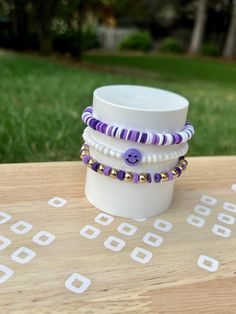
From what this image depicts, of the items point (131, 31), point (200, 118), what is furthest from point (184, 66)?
point (200, 118)

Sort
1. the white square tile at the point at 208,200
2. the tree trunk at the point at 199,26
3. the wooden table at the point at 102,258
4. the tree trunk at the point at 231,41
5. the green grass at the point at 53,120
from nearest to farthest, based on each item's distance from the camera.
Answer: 1. the wooden table at the point at 102,258
2. the white square tile at the point at 208,200
3. the green grass at the point at 53,120
4. the tree trunk at the point at 199,26
5. the tree trunk at the point at 231,41

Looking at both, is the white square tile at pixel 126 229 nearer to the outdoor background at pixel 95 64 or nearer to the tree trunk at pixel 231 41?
the outdoor background at pixel 95 64

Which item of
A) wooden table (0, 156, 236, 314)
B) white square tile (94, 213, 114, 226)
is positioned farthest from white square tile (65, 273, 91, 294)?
white square tile (94, 213, 114, 226)

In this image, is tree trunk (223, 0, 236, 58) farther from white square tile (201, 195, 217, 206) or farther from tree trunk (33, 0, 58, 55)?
white square tile (201, 195, 217, 206)

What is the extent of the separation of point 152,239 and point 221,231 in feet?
0.34

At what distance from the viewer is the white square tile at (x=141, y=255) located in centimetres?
46

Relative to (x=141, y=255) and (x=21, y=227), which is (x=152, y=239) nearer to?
(x=141, y=255)

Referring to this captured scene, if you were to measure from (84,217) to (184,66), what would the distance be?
5.60m

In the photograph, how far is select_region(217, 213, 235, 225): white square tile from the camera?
564 mm

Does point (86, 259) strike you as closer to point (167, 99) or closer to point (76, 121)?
point (167, 99)

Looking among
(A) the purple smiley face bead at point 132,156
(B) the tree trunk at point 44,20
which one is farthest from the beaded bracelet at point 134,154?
(B) the tree trunk at point 44,20

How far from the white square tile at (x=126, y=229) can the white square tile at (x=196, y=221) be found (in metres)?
0.08

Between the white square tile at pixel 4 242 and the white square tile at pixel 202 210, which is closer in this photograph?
the white square tile at pixel 4 242

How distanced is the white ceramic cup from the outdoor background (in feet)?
1.67
